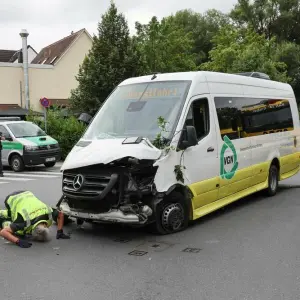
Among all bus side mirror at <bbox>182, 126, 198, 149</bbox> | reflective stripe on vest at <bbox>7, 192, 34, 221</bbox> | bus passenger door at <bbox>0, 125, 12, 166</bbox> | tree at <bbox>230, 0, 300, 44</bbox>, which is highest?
tree at <bbox>230, 0, 300, 44</bbox>

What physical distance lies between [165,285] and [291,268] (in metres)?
1.51

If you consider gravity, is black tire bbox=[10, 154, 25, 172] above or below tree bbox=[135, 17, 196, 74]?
below

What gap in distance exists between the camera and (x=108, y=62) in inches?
1035

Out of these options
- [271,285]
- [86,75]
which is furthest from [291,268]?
[86,75]

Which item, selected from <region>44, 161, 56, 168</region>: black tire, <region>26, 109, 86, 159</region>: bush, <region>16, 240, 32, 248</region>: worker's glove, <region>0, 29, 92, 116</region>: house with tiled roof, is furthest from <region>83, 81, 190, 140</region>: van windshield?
<region>0, 29, 92, 116</region>: house with tiled roof

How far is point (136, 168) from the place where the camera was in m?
6.08

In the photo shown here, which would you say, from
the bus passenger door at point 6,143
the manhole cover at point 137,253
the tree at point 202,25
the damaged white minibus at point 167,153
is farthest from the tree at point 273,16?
the manhole cover at point 137,253

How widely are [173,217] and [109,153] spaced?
1382mm

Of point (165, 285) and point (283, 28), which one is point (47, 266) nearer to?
point (165, 285)

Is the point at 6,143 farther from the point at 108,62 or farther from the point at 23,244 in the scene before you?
the point at 23,244

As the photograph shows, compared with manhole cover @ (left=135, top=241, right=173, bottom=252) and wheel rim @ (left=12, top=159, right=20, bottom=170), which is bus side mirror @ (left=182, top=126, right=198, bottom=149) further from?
wheel rim @ (left=12, top=159, right=20, bottom=170)

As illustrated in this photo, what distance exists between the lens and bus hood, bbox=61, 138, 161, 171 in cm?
602

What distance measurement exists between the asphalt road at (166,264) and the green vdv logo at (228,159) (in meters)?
0.78

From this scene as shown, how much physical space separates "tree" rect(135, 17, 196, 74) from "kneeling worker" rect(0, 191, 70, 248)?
864 inches
